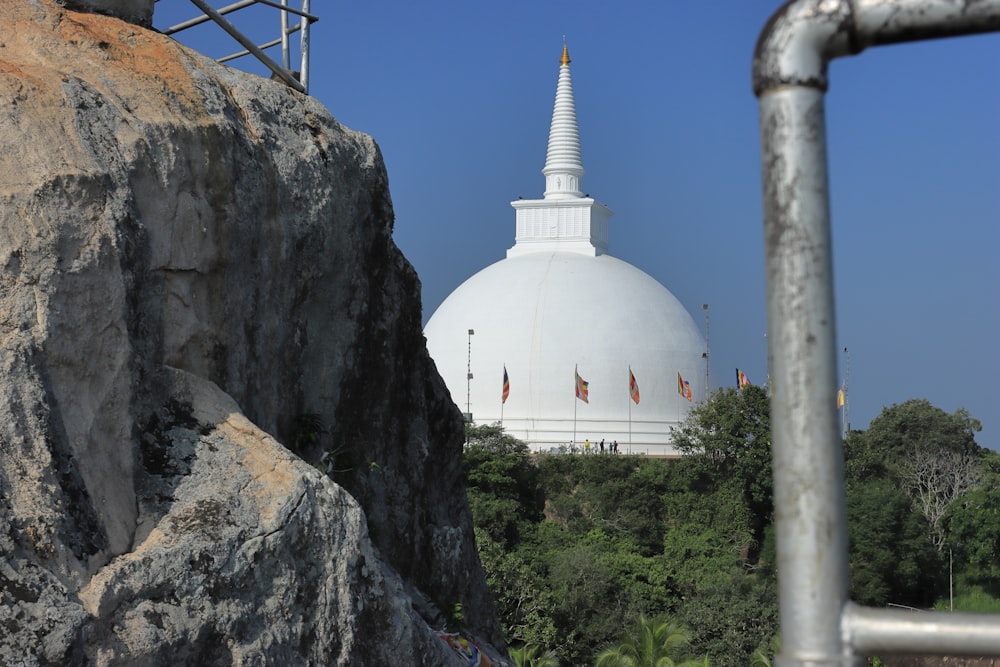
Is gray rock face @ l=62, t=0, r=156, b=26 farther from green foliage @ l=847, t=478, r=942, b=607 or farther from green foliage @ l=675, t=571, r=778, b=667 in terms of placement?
green foliage @ l=847, t=478, r=942, b=607

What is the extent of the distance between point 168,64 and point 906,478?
38.2 m

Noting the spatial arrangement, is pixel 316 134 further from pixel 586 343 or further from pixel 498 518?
pixel 586 343

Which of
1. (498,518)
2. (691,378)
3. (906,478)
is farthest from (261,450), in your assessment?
(691,378)

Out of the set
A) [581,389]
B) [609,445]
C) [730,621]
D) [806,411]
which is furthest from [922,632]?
[609,445]

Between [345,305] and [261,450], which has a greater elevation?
[345,305]

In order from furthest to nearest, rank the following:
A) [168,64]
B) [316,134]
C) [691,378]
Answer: [691,378]
[316,134]
[168,64]

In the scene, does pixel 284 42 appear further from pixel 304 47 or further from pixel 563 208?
pixel 563 208

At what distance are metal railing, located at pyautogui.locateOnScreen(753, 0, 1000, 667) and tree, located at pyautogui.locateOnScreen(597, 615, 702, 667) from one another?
989 inches

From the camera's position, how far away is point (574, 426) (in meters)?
55.2

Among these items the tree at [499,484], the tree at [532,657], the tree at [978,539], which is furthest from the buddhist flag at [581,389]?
the tree at [532,657]

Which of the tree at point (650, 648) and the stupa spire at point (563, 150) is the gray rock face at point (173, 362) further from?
the stupa spire at point (563, 150)

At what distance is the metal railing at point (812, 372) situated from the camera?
179 centimetres

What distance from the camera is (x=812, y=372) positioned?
180 cm

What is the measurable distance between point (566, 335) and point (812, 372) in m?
56.0
